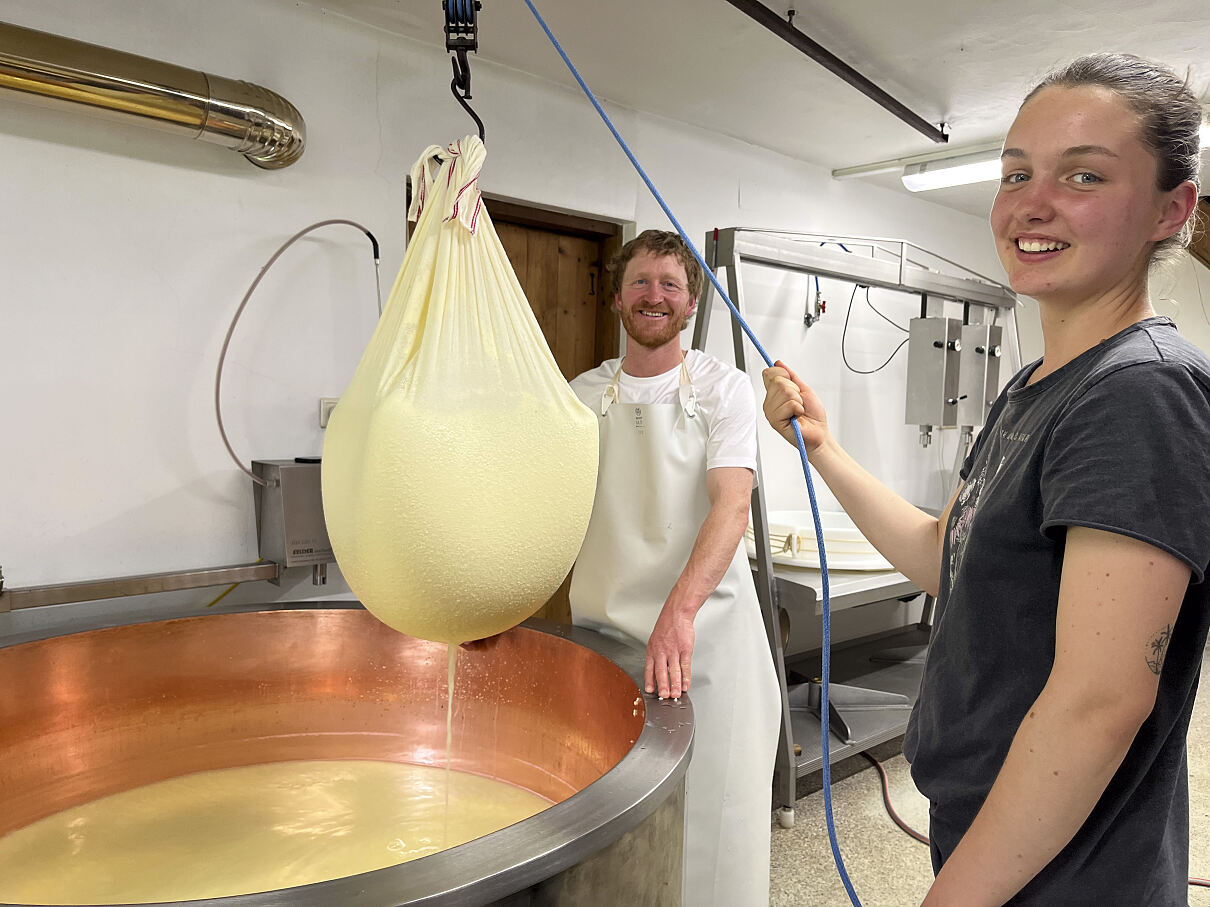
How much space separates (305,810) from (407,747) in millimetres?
201

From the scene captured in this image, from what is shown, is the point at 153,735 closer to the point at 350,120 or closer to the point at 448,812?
the point at 448,812

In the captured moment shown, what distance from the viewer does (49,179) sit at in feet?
5.79

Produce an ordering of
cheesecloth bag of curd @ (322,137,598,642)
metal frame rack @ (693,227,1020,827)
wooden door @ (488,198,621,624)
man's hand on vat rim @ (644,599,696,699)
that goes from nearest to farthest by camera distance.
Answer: cheesecloth bag of curd @ (322,137,598,642), man's hand on vat rim @ (644,599,696,699), metal frame rack @ (693,227,1020,827), wooden door @ (488,198,621,624)

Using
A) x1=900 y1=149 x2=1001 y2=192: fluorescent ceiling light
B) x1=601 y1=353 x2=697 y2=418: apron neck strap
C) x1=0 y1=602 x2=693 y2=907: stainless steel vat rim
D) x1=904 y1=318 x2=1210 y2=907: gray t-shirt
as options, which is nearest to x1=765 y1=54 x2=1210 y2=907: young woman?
x1=904 y1=318 x2=1210 y2=907: gray t-shirt

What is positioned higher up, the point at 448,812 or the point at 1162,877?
the point at 1162,877

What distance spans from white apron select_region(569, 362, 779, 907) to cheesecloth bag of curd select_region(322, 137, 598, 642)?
0.70 m

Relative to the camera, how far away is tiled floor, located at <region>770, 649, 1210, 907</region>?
6.91 feet

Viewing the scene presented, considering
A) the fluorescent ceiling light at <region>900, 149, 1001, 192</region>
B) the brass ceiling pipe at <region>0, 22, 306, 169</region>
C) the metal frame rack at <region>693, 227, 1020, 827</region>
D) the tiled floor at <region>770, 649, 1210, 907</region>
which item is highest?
the fluorescent ceiling light at <region>900, 149, 1001, 192</region>

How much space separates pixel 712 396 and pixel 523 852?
123cm

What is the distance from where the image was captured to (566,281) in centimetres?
287

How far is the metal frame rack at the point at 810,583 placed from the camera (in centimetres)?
238

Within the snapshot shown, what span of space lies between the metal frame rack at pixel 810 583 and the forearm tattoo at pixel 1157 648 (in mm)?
1563

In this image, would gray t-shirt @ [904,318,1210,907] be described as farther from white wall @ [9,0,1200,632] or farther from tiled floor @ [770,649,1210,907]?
white wall @ [9,0,1200,632]

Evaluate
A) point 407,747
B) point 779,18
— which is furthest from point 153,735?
point 779,18
